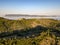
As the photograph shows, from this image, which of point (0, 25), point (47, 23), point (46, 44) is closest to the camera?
point (46, 44)

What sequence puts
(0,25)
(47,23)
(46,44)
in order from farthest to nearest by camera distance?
(47,23)
(0,25)
(46,44)

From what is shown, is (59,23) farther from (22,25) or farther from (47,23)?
(22,25)

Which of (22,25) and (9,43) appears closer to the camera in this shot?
(9,43)

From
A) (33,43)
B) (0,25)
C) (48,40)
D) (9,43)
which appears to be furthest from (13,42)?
(0,25)

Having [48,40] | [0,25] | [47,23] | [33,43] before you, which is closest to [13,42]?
[33,43]

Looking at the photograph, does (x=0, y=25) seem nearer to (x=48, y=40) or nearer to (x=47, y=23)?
(x=47, y=23)

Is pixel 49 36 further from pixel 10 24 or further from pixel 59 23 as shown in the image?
pixel 59 23

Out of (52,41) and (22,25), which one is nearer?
(52,41)

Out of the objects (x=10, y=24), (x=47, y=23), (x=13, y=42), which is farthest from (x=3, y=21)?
(x=13, y=42)
